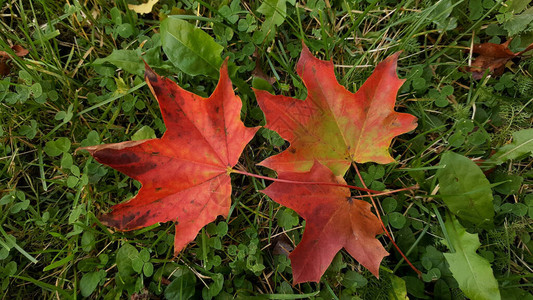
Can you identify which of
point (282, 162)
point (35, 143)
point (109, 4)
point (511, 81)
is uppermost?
point (109, 4)

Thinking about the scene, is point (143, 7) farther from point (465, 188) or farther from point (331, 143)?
point (465, 188)

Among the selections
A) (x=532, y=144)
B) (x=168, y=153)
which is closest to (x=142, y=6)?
(x=168, y=153)

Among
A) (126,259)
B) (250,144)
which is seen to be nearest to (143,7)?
(250,144)

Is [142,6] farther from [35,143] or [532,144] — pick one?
[532,144]

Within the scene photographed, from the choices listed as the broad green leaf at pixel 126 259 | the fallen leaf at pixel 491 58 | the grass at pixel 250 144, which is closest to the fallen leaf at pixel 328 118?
the grass at pixel 250 144

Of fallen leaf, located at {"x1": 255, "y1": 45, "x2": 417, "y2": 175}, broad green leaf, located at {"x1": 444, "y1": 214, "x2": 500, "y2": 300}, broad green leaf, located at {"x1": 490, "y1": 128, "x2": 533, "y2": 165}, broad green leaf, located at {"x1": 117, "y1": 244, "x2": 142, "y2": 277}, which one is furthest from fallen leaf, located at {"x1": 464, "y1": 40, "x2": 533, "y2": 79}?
broad green leaf, located at {"x1": 117, "y1": 244, "x2": 142, "y2": 277}

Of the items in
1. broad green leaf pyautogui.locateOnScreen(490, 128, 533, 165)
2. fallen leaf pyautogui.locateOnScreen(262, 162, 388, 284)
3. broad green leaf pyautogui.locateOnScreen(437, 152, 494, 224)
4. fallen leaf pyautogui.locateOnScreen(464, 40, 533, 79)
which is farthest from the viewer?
fallen leaf pyautogui.locateOnScreen(464, 40, 533, 79)

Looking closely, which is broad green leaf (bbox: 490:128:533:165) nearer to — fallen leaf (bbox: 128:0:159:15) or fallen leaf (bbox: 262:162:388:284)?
fallen leaf (bbox: 262:162:388:284)

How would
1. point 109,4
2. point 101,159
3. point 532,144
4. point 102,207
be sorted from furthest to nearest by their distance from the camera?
1. point 109,4
2. point 102,207
3. point 532,144
4. point 101,159
